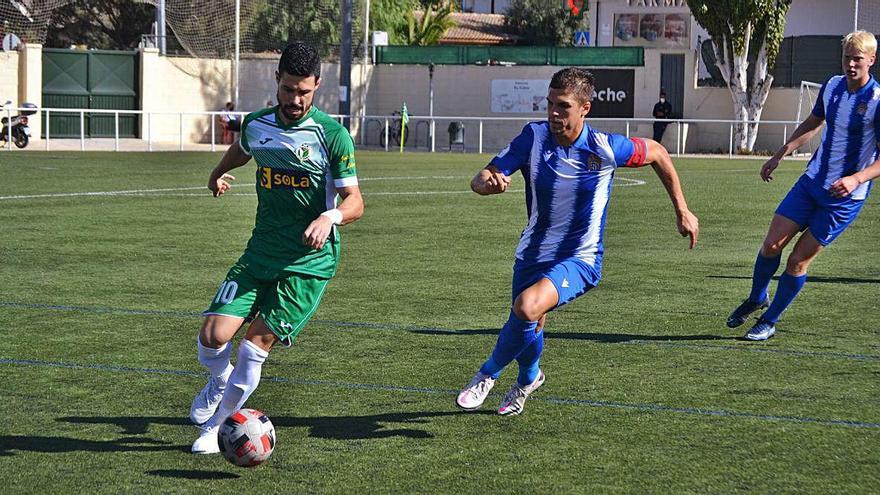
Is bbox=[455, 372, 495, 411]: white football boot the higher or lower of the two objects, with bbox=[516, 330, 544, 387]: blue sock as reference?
lower

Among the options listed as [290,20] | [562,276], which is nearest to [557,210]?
[562,276]

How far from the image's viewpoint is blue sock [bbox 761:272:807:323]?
27.8ft

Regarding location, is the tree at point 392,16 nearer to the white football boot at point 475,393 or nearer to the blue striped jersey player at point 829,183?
the blue striped jersey player at point 829,183

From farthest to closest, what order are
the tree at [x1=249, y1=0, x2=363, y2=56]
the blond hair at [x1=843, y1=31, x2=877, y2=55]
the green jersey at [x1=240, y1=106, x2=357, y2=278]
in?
the tree at [x1=249, y1=0, x2=363, y2=56] < the blond hair at [x1=843, y1=31, x2=877, y2=55] < the green jersey at [x1=240, y1=106, x2=357, y2=278]

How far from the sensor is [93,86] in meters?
39.5

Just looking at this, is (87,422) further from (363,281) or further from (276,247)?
(363,281)

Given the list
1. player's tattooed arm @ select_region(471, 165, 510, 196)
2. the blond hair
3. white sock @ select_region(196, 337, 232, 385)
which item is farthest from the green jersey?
the blond hair

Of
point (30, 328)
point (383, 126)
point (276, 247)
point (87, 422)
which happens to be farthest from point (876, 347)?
point (383, 126)

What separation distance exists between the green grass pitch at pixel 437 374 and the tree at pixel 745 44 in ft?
78.7

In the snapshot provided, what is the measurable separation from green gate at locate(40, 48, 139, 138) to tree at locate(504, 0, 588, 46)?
129 feet

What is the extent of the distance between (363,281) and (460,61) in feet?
108

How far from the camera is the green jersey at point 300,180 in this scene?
5.80 metres

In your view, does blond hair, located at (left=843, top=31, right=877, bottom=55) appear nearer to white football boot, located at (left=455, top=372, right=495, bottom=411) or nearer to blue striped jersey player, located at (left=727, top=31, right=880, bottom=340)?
blue striped jersey player, located at (left=727, top=31, right=880, bottom=340)

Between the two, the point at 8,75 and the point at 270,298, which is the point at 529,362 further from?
the point at 8,75
